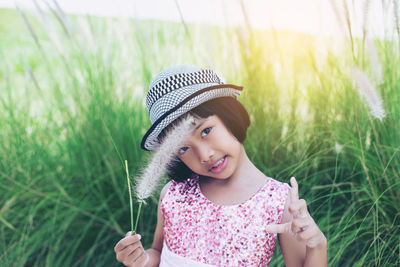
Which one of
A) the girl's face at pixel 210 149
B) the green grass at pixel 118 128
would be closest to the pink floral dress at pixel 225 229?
the girl's face at pixel 210 149

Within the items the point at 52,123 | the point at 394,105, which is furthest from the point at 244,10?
the point at 52,123

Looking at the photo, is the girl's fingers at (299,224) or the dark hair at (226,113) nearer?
the girl's fingers at (299,224)

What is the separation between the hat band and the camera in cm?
125

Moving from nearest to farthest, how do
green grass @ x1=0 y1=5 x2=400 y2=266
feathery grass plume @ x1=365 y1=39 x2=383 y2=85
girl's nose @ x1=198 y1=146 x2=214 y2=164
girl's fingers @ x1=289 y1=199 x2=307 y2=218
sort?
1. girl's fingers @ x1=289 y1=199 x2=307 y2=218
2. girl's nose @ x1=198 y1=146 x2=214 y2=164
3. feathery grass plume @ x1=365 y1=39 x2=383 y2=85
4. green grass @ x1=0 y1=5 x2=400 y2=266

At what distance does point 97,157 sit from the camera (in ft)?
6.42

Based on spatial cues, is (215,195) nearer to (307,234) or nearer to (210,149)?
(210,149)

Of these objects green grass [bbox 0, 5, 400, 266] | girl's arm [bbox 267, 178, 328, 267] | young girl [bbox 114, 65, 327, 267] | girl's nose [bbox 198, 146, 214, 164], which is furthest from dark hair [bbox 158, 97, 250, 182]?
green grass [bbox 0, 5, 400, 266]

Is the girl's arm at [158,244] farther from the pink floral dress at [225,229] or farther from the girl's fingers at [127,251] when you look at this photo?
the girl's fingers at [127,251]

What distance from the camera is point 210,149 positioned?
3.88ft

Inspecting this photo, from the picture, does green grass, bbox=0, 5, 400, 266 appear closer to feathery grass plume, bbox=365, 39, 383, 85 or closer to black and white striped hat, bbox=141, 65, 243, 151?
feathery grass plume, bbox=365, 39, 383, 85

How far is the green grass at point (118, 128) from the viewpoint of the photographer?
5.79ft

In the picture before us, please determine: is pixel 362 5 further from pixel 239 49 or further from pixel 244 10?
pixel 239 49

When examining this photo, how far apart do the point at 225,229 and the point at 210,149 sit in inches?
10.4

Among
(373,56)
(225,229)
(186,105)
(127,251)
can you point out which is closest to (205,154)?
(186,105)
